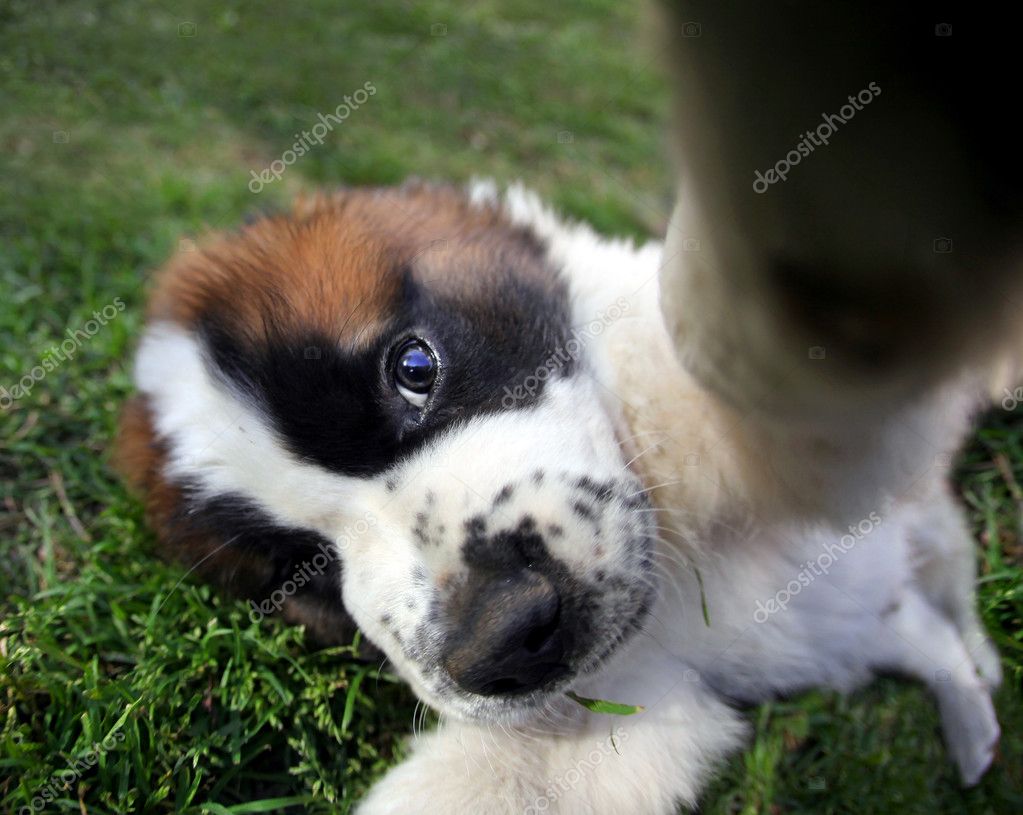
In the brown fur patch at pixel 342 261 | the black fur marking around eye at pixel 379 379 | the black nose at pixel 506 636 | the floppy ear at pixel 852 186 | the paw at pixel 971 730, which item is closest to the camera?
the floppy ear at pixel 852 186

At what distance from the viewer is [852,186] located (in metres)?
1.18

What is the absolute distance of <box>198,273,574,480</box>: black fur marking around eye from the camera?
2027 millimetres

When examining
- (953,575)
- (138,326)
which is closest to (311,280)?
(138,326)

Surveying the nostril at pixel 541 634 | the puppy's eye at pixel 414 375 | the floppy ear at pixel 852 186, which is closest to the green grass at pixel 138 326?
the floppy ear at pixel 852 186

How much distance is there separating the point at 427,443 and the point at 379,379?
0.20m

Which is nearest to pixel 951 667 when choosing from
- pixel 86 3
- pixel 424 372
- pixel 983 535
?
pixel 983 535

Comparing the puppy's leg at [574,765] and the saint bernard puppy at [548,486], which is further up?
the saint bernard puppy at [548,486]

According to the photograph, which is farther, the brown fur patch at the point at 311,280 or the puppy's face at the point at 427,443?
the brown fur patch at the point at 311,280

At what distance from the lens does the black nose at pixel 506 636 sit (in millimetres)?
1753

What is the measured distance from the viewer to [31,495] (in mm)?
2980

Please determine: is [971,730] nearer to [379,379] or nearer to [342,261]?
[379,379]

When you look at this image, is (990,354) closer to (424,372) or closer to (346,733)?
(424,372)

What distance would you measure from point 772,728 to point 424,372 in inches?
59.0

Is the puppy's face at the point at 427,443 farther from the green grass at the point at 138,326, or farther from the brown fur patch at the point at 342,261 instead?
the green grass at the point at 138,326
